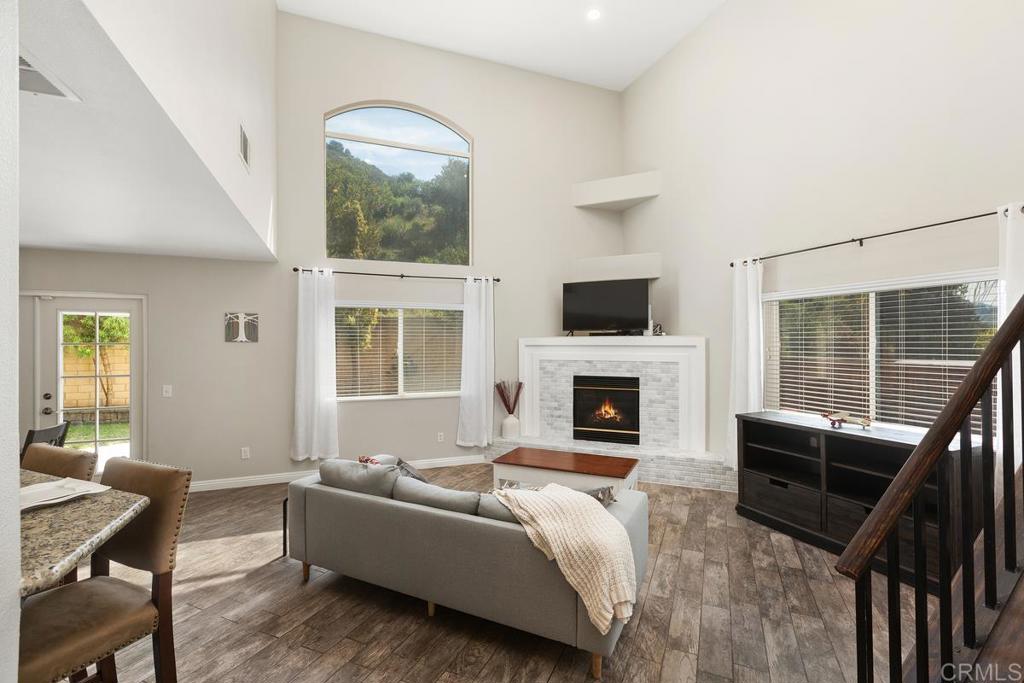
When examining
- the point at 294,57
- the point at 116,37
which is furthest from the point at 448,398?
the point at 116,37

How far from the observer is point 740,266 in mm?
4508

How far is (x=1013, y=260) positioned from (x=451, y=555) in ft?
11.5

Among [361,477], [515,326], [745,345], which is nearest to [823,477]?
[745,345]

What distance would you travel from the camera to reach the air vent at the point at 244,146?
303 centimetres

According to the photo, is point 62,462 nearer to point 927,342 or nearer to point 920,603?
point 920,603

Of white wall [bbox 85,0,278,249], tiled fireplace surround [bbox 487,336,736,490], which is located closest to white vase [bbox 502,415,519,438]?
tiled fireplace surround [bbox 487,336,736,490]

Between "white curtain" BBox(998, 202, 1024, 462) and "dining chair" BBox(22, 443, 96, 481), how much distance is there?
15.2ft

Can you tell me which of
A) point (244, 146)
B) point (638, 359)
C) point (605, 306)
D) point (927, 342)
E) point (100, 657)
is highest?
point (244, 146)

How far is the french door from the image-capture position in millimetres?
4316

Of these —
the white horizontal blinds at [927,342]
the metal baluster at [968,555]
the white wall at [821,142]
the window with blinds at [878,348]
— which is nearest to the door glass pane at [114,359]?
the white wall at [821,142]

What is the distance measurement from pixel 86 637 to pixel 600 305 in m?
5.17

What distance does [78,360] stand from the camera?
443cm

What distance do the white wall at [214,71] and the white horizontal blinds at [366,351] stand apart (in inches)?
53.3

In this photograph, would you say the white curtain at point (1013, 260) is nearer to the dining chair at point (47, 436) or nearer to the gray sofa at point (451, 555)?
the gray sofa at point (451, 555)
